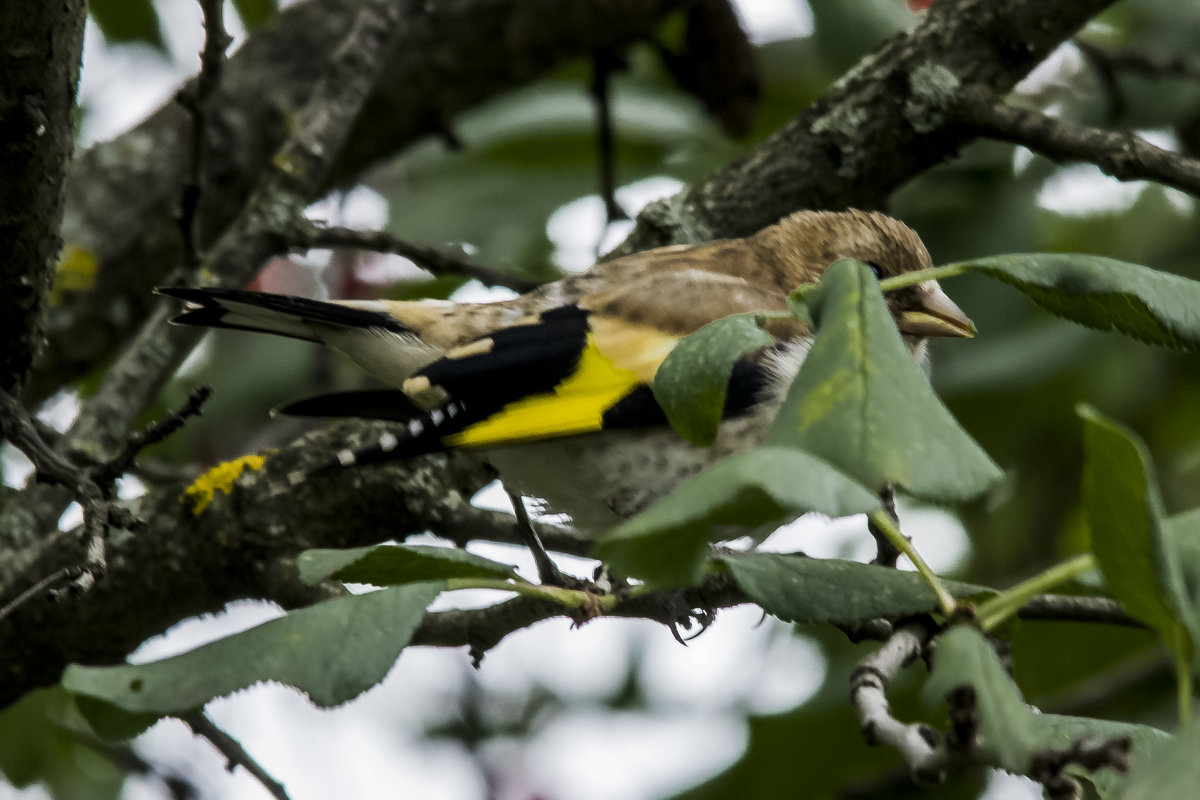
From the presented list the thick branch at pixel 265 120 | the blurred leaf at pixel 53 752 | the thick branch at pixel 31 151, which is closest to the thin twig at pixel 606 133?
the thick branch at pixel 265 120

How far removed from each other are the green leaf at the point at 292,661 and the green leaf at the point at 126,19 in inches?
132

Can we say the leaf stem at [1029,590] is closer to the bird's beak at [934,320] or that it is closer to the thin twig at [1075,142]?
the thin twig at [1075,142]

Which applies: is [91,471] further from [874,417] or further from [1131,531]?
[1131,531]

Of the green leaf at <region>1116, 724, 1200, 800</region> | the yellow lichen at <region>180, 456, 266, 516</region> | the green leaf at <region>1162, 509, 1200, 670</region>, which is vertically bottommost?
the green leaf at <region>1116, 724, 1200, 800</region>

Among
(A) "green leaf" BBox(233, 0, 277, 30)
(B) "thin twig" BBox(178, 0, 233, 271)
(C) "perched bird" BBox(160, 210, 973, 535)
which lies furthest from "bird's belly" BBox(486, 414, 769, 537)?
(A) "green leaf" BBox(233, 0, 277, 30)

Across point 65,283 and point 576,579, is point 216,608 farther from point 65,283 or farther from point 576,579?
point 65,283

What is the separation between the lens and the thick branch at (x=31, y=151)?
2564 mm

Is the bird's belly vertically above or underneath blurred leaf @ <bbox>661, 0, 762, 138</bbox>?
underneath

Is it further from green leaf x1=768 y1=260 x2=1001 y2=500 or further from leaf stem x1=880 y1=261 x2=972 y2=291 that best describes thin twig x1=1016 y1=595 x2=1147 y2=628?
green leaf x1=768 y1=260 x2=1001 y2=500

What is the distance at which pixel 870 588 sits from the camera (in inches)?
82.0

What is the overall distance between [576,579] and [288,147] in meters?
1.61

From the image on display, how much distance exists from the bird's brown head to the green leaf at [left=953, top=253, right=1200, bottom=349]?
1918mm

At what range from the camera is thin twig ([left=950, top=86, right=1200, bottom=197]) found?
10.1 feet

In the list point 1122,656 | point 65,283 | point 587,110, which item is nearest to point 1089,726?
point 1122,656
